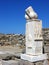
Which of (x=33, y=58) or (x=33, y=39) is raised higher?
(x=33, y=39)

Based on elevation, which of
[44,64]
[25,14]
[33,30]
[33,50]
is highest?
[25,14]

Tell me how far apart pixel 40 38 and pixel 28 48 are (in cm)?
55

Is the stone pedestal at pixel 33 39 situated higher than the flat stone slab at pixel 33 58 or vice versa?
the stone pedestal at pixel 33 39

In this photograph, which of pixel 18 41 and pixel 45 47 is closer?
pixel 45 47

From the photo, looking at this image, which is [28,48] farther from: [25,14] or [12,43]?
[12,43]

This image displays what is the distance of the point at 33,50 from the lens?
7.07 meters

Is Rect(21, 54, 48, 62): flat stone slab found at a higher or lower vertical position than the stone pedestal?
lower

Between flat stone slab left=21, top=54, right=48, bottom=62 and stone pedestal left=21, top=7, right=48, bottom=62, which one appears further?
stone pedestal left=21, top=7, right=48, bottom=62

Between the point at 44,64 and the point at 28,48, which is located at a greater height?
the point at 28,48

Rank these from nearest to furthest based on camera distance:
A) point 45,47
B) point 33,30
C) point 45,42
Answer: point 33,30
point 45,47
point 45,42

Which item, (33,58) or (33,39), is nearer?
(33,58)

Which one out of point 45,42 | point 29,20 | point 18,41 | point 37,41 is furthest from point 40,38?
point 18,41

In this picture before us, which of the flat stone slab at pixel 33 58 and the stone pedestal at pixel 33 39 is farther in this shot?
the stone pedestal at pixel 33 39

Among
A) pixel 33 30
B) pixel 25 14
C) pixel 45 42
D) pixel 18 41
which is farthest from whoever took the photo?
pixel 18 41
